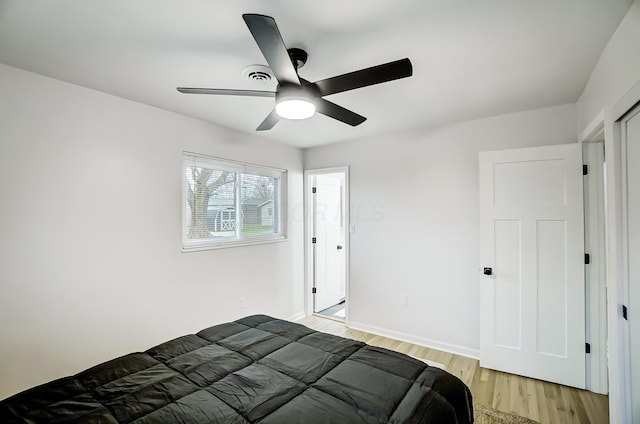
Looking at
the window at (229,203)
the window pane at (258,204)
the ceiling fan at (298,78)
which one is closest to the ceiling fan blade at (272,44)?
the ceiling fan at (298,78)

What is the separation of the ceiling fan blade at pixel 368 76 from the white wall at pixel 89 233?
1822mm

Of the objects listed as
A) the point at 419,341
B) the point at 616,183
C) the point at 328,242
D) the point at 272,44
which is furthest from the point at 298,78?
the point at 328,242

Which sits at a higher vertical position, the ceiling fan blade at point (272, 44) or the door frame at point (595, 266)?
the ceiling fan blade at point (272, 44)

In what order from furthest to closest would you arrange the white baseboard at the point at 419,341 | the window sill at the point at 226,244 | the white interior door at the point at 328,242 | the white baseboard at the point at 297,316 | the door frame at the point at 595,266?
1. the white interior door at the point at 328,242
2. the white baseboard at the point at 297,316
3. the white baseboard at the point at 419,341
4. the window sill at the point at 226,244
5. the door frame at the point at 595,266

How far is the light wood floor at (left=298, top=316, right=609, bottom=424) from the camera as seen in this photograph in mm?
2098

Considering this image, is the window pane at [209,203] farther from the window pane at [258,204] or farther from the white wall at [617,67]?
the white wall at [617,67]

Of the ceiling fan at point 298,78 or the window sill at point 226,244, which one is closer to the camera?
the ceiling fan at point 298,78

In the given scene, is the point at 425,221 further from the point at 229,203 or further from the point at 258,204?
the point at 229,203

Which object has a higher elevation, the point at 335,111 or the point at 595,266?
the point at 335,111

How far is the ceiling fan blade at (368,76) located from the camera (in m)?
1.34

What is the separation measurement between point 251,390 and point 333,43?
1.87 metres

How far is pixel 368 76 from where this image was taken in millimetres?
1446

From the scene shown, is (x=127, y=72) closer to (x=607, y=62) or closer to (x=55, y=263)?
(x=55, y=263)

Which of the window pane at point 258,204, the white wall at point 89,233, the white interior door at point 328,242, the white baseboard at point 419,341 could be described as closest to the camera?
the white wall at point 89,233
